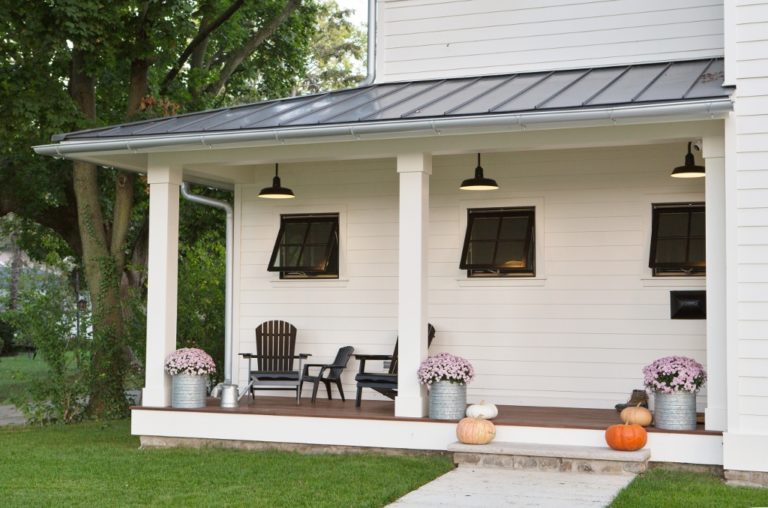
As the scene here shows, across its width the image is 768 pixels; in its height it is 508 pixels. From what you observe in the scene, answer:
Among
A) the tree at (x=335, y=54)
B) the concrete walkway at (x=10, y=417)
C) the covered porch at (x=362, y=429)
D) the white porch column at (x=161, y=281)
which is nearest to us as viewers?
the covered porch at (x=362, y=429)

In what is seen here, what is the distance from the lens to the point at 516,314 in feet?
31.8

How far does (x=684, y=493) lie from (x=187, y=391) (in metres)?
4.34

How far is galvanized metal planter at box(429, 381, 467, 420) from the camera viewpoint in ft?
27.2

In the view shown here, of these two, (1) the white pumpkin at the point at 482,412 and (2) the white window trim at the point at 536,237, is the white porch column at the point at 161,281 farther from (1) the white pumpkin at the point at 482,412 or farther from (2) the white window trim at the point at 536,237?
(1) the white pumpkin at the point at 482,412

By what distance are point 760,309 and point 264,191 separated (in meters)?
4.85

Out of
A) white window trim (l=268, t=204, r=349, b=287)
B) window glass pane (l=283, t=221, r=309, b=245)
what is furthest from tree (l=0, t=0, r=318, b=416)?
window glass pane (l=283, t=221, r=309, b=245)

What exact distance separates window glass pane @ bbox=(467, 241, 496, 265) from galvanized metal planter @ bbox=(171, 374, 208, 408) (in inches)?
106

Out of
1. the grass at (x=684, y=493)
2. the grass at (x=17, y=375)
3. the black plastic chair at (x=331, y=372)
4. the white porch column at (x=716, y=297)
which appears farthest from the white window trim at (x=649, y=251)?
the grass at (x=17, y=375)

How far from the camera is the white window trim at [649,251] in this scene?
9109 mm

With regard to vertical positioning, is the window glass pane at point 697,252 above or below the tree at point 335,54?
below

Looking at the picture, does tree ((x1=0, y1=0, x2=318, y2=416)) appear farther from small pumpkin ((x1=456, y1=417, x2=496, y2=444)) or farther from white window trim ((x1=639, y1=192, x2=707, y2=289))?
white window trim ((x1=639, y1=192, x2=707, y2=289))

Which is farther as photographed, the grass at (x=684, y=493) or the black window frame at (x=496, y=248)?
the black window frame at (x=496, y=248)

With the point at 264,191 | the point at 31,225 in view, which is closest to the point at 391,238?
the point at 264,191

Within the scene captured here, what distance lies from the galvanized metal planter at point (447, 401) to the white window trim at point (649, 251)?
2075 mm
